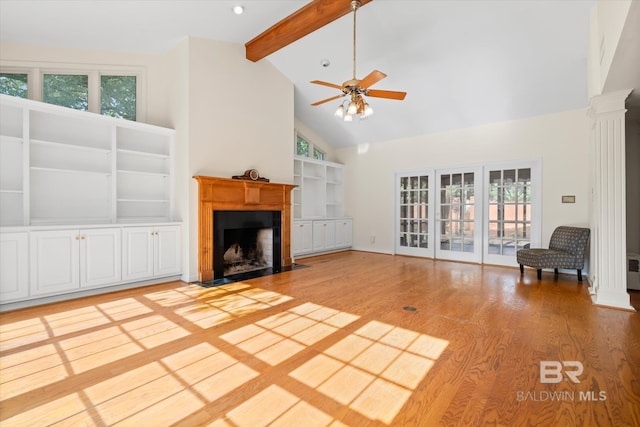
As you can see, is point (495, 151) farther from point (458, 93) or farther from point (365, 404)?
point (365, 404)

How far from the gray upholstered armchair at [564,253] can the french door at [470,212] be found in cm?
64

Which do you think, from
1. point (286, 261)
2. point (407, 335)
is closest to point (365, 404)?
point (407, 335)

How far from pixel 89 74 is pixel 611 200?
7.19m

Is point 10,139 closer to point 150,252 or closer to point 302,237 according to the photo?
point 150,252

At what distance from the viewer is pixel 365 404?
1.70m

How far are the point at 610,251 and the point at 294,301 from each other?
12.1ft

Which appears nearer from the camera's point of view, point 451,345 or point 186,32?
point 451,345

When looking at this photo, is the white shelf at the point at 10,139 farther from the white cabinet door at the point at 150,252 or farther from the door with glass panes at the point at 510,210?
the door with glass panes at the point at 510,210

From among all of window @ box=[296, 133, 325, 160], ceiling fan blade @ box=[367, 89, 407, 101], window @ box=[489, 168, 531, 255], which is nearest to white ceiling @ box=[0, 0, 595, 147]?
window @ box=[489, 168, 531, 255]

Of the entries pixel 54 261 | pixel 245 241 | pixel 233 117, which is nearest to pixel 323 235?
pixel 245 241

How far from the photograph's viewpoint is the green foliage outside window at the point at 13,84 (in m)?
4.04

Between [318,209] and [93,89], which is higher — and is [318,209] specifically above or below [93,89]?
below

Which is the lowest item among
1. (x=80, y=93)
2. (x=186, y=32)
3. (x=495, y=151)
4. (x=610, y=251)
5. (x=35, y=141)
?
(x=610, y=251)

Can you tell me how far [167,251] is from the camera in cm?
443
